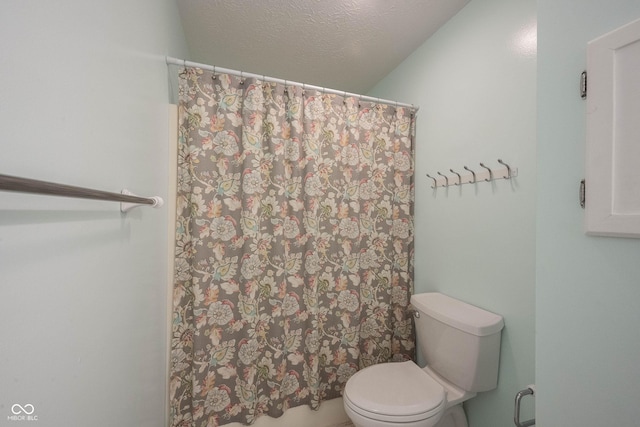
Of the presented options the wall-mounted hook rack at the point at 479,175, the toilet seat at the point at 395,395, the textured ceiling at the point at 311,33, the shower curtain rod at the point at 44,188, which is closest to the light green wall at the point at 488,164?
the wall-mounted hook rack at the point at 479,175

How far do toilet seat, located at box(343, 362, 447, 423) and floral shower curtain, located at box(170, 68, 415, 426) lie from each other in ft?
0.96

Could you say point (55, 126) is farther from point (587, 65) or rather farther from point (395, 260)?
point (395, 260)

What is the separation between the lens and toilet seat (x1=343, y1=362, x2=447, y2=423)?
965 millimetres

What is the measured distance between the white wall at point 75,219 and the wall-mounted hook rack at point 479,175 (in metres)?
1.43

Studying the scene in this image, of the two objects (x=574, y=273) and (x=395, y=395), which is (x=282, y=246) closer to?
(x=395, y=395)

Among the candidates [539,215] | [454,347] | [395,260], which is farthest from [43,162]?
[395,260]

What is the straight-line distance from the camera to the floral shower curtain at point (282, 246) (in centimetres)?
117

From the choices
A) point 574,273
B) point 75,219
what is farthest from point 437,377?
point 75,219

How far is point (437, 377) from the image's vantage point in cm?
122

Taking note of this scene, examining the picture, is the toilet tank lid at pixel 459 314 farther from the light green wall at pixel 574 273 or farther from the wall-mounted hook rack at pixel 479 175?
the wall-mounted hook rack at pixel 479 175

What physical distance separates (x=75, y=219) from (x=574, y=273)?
1.05 metres

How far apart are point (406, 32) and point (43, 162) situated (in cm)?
175

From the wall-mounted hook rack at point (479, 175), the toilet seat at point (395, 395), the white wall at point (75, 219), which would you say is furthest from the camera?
the wall-mounted hook rack at point (479, 175)

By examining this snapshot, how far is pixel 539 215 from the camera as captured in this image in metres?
0.60
